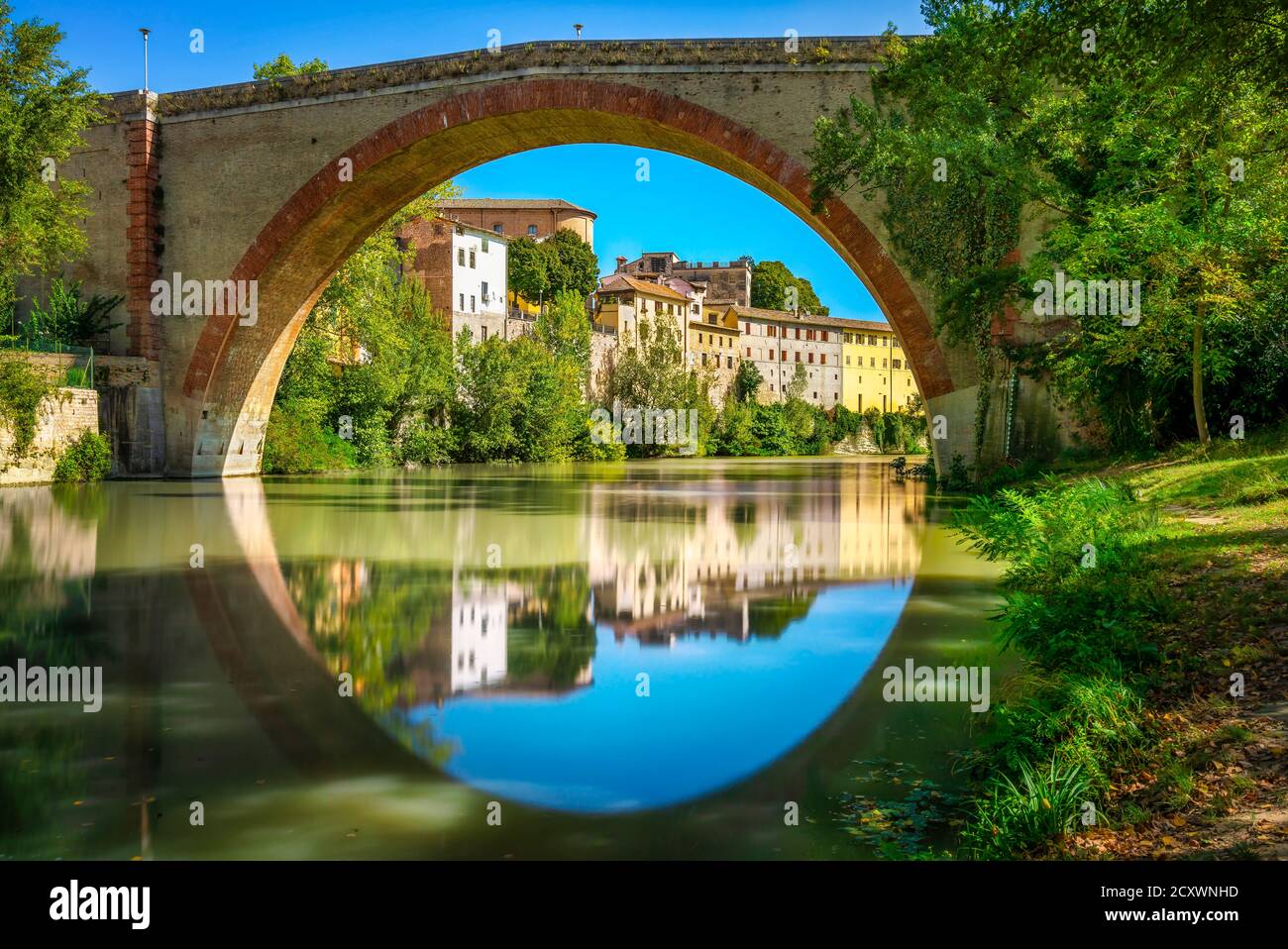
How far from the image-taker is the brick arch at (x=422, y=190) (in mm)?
20250

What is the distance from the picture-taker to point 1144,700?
180 inches

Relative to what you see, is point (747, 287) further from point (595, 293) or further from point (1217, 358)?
point (1217, 358)

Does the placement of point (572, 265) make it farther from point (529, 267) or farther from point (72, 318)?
point (72, 318)

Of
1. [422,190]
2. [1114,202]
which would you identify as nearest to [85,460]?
[422,190]

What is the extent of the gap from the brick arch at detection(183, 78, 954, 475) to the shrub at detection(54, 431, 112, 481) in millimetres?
1833

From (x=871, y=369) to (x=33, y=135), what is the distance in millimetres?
79476

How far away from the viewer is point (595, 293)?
6888cm

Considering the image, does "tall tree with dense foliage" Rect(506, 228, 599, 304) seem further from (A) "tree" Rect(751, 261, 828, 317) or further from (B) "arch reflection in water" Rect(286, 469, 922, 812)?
(B) "arch reflection in water" Rect(286, 469, 922, 812)

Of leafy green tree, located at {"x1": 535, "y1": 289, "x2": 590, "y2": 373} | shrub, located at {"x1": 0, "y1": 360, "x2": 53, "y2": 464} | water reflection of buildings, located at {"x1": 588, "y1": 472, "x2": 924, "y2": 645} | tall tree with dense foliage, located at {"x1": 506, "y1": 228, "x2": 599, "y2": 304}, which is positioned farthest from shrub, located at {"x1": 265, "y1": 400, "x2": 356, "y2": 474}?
tall tree with dense foliage, located at {"x1": 506, "y1": 228, "x2": 599, "y2": 304}

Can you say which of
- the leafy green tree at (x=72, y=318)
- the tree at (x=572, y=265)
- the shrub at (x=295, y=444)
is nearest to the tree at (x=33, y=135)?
the leafy green tree at (x=72, y=318)

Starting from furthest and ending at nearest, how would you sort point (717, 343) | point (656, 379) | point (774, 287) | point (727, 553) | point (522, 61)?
point (774, 287)
point (717, 343)
point (656, 379)
point (522, 61)
point (727, 553)

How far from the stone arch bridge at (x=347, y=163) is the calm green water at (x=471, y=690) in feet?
34.3

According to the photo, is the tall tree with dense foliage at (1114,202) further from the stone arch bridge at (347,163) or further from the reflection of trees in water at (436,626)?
the reflection of trees in water at (436,626)
